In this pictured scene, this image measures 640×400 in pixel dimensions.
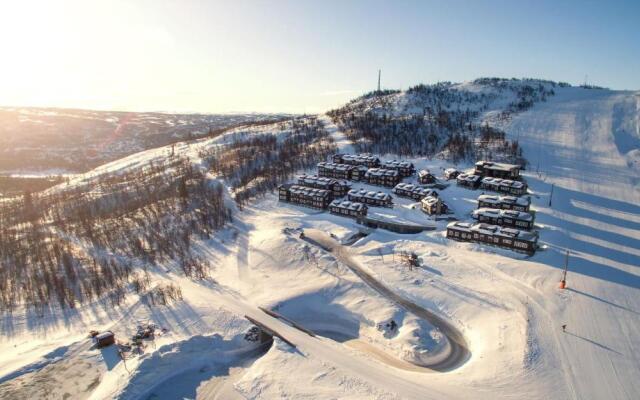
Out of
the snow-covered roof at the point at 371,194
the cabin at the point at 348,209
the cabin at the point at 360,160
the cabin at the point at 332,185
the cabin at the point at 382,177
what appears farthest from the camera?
the cabin at the point at 360,160

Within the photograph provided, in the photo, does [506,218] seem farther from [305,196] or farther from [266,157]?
[266,157]

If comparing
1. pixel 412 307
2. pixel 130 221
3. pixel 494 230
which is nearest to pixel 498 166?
pixel 494 230

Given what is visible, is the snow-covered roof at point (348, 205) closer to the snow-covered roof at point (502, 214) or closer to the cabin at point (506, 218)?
the snow-covered roof at point (502, 214)

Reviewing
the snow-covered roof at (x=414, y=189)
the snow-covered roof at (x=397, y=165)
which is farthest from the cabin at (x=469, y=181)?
the snow-covered roof at (x=397, y=165)

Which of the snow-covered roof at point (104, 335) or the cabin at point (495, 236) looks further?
the cabin at point (495, 236)

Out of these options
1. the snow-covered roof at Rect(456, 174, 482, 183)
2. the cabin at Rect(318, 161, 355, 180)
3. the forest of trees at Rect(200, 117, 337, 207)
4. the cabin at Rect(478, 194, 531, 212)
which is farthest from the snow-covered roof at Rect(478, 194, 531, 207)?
the forest of trees at Rect(200, 117, 337, 207)

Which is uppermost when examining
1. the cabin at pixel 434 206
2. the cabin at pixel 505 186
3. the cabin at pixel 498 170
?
the cabin at pixel 498 170
